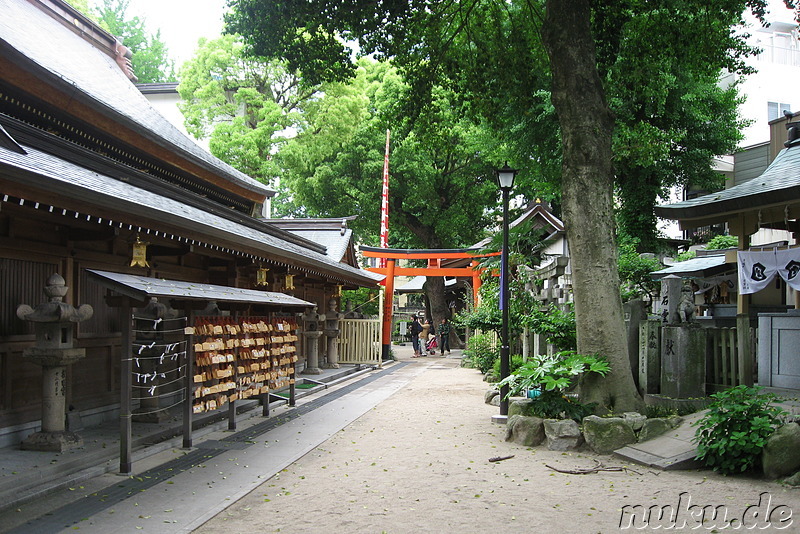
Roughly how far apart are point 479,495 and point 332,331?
49.2 feet

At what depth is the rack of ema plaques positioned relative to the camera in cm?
833

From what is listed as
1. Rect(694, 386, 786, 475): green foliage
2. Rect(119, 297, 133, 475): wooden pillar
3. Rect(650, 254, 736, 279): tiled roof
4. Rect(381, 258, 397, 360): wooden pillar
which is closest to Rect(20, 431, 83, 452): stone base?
Rect(119, 297, 133, 475): wooden pillar

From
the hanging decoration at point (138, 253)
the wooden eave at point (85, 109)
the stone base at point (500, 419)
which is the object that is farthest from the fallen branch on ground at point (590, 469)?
the wooden eave at point (85, 109)

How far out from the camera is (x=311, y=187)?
33344 millimetres

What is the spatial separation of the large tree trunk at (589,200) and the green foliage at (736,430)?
193cm

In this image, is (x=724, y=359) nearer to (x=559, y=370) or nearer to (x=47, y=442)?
(x=559, y=370)

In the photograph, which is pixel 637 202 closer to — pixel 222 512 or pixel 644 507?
pixel 644 507

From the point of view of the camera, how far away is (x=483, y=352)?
2070 cm

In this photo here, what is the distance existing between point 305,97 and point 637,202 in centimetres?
1664

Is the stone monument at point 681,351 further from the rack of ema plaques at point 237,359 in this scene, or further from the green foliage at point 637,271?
the rack of ema plaques at point 237,359

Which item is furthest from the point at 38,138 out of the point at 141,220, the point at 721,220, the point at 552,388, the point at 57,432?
the point at 721,220

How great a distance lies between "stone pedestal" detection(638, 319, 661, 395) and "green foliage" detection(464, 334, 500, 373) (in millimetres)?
8980

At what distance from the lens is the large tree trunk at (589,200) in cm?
902

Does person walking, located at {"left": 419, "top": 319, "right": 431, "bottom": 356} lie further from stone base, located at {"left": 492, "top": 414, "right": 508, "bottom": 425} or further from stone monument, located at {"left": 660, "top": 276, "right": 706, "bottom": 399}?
stone monument, located at {"left": 660, "top": 276, "right": 706, "bottom": 399}
